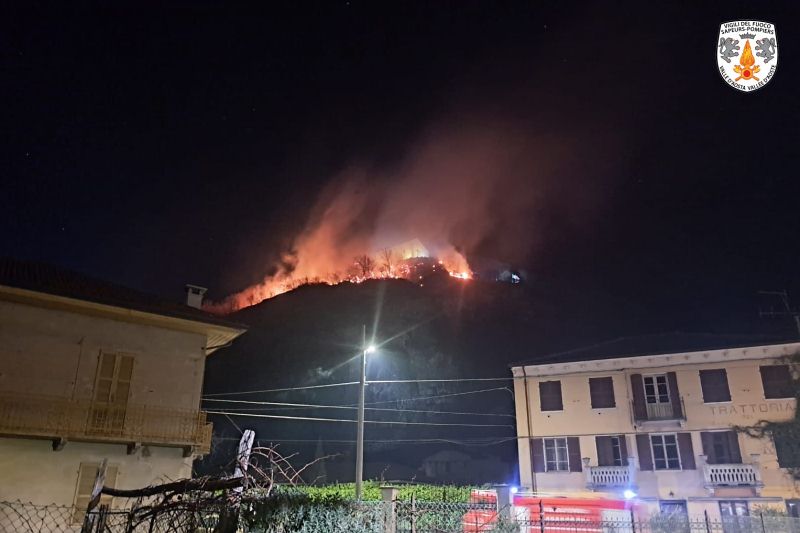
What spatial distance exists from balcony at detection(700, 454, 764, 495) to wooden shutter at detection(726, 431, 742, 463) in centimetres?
52

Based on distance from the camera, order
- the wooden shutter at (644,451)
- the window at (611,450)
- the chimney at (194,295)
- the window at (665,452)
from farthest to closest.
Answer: the window at (611,450), the wooden shutter at (644,451), the window at (665,452), the chimney at (194,295)

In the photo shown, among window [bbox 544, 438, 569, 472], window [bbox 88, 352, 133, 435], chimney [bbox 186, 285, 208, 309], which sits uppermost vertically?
chimney [bbox 186, 285, 208, 309]

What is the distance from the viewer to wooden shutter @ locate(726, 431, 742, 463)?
89.8 feet

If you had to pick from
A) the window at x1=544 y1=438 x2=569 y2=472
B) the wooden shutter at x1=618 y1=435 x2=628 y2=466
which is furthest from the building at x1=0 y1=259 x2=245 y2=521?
the wooden shutter at x1=618 y1=435 x2=628 y2=466

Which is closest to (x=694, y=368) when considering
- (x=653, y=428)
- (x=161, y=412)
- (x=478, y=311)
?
(x=653, y=428)

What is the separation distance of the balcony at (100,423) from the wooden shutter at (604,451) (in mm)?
20880

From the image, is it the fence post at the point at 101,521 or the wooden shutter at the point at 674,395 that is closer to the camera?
the fence post at the point at 101,521

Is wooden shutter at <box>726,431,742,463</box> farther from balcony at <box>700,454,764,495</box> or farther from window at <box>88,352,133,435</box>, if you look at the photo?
window at <box>88,352,133,435</box>

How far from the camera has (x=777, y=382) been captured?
27.4 m

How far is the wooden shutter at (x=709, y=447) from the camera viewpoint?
27.9 m

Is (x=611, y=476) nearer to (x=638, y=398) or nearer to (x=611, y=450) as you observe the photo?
(x=611, y=450)

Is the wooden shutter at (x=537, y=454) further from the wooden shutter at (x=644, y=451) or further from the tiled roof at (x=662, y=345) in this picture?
the wooden shutter at (x=644, y=451)

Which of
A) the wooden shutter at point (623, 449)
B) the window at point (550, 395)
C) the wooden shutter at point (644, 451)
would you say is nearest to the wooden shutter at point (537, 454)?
the window at point (550, 395)

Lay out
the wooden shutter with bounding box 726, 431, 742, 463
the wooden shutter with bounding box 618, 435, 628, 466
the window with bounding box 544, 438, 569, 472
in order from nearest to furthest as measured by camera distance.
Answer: the wooden shutter with bounding box 726, 431, 742, 463 < the wooden shutter with bounding box 618, 435, 628, 466 < the window with bounding box 544, 438, 569, 472
